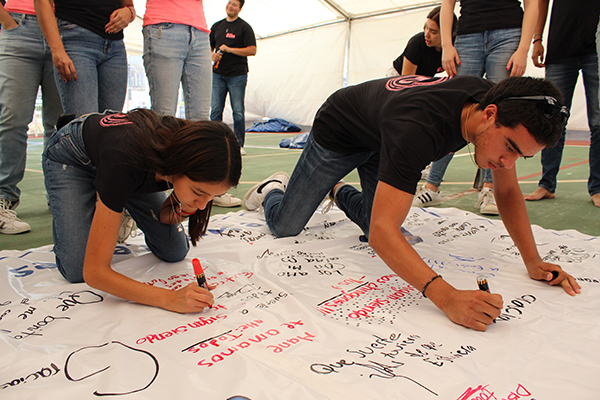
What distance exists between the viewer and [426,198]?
262 cm

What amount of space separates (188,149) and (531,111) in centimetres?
91

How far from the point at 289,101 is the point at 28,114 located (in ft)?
31.4

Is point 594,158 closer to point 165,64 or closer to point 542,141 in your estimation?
point 542,141

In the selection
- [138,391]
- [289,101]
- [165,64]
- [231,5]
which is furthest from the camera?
[289,101]

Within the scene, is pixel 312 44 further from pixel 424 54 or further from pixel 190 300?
pixel 190 300

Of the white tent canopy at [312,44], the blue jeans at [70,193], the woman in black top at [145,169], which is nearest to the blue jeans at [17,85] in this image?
the blue jeans at [70,193]

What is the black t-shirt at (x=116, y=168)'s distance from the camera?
1084mm

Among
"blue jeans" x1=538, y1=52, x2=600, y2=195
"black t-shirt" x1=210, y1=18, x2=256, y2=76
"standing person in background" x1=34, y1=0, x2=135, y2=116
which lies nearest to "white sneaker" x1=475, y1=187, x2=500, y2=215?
"blue jeans" x1=538, y1=52, x2=600, y2=195

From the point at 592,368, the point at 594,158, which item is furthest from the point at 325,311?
the point at 594,158

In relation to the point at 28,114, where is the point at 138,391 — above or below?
below

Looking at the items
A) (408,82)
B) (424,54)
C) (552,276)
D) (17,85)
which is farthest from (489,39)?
(17,85)

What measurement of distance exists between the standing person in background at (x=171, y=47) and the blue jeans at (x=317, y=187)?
769 millimetres

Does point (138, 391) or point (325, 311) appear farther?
point (325, 311)

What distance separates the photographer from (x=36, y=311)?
3.84 ft
